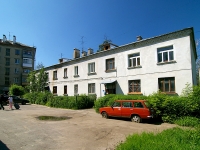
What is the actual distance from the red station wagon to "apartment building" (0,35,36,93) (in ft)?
158

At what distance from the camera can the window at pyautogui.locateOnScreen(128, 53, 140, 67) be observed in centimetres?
1667

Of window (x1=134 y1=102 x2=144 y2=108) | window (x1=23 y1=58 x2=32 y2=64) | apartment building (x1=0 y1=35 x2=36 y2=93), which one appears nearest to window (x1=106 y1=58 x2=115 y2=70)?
window (x1=134 y1=102 x2=144 y2=108)

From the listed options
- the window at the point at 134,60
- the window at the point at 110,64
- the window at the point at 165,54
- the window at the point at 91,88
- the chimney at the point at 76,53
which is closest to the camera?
the window at the point at 165,54

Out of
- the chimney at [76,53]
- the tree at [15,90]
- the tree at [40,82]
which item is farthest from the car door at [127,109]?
the tree at [15,90]

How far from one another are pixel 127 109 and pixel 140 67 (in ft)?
21.8

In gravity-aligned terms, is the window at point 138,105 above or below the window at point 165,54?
below

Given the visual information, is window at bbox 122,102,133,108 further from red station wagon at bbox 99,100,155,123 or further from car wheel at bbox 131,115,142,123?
car wheel at bbox 131,115,142,123

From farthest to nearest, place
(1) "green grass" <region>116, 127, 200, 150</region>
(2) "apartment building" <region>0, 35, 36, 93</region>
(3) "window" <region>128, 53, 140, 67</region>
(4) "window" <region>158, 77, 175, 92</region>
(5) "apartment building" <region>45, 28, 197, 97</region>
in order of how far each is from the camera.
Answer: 1. (2) "apartment building" <region>0, 35, 36, 93</region>
2. (3) "window" <region>128, 53, 140, 67</region>
3. (4) "window" <region>158, 77, 175, 92</region>
4. (5) "apartment building" <region>45, 28, 197, 97</region>
5. (1) "green grass" <region>116, 127, 200, 150</region>

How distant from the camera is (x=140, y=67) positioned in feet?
53.0

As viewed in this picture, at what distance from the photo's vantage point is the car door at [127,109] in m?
10.7

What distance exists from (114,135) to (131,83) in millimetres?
10322

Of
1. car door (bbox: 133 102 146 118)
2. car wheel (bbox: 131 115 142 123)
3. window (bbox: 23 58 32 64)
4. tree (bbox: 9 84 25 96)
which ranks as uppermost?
window (bbox: 23 58 32 64)

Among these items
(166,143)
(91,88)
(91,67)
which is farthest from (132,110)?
(91,67)

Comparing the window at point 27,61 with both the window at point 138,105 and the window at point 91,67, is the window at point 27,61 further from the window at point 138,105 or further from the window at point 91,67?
the window at point 138,105
